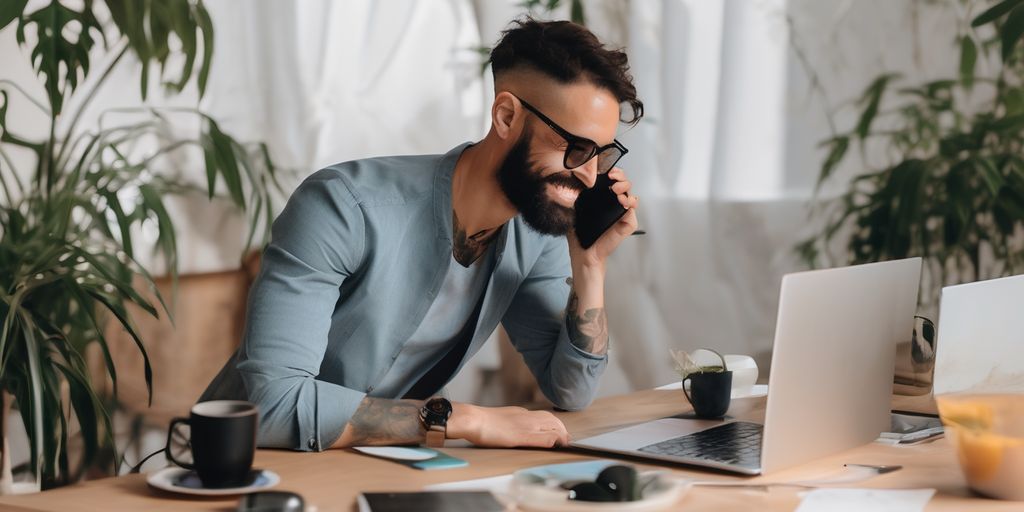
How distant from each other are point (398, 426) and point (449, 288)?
0.38m

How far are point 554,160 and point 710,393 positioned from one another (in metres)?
0.42

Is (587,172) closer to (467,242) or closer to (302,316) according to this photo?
(467,242)

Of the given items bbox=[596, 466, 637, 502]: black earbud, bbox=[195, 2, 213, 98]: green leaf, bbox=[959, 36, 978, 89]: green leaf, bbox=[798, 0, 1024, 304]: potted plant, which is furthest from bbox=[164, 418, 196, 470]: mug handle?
bbox=[959, 36, 978, 89]: green leaf

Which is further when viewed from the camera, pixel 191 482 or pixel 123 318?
pixel 123 318

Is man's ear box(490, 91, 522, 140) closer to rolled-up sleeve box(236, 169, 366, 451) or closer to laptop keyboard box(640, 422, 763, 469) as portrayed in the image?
rolled-up sleeve box(236, 169, 366, 451)

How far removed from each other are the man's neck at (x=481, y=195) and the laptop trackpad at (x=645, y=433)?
428 millimetres

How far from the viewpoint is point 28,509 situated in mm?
1225

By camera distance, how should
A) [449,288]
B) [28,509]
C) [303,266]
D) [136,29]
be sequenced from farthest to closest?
[136,29] < [449,288] < [303,266] < [28,509]

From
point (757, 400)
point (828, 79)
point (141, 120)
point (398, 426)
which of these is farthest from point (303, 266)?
point (828, 79)

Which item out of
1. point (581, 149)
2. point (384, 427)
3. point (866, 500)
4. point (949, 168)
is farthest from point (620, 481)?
point (949, 168)

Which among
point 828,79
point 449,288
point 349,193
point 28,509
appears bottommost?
point 28,509

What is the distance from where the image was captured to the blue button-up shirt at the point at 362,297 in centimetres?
155

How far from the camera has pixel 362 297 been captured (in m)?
1.77

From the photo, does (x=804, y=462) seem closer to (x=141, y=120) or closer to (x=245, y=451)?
(x=245, y=451)
